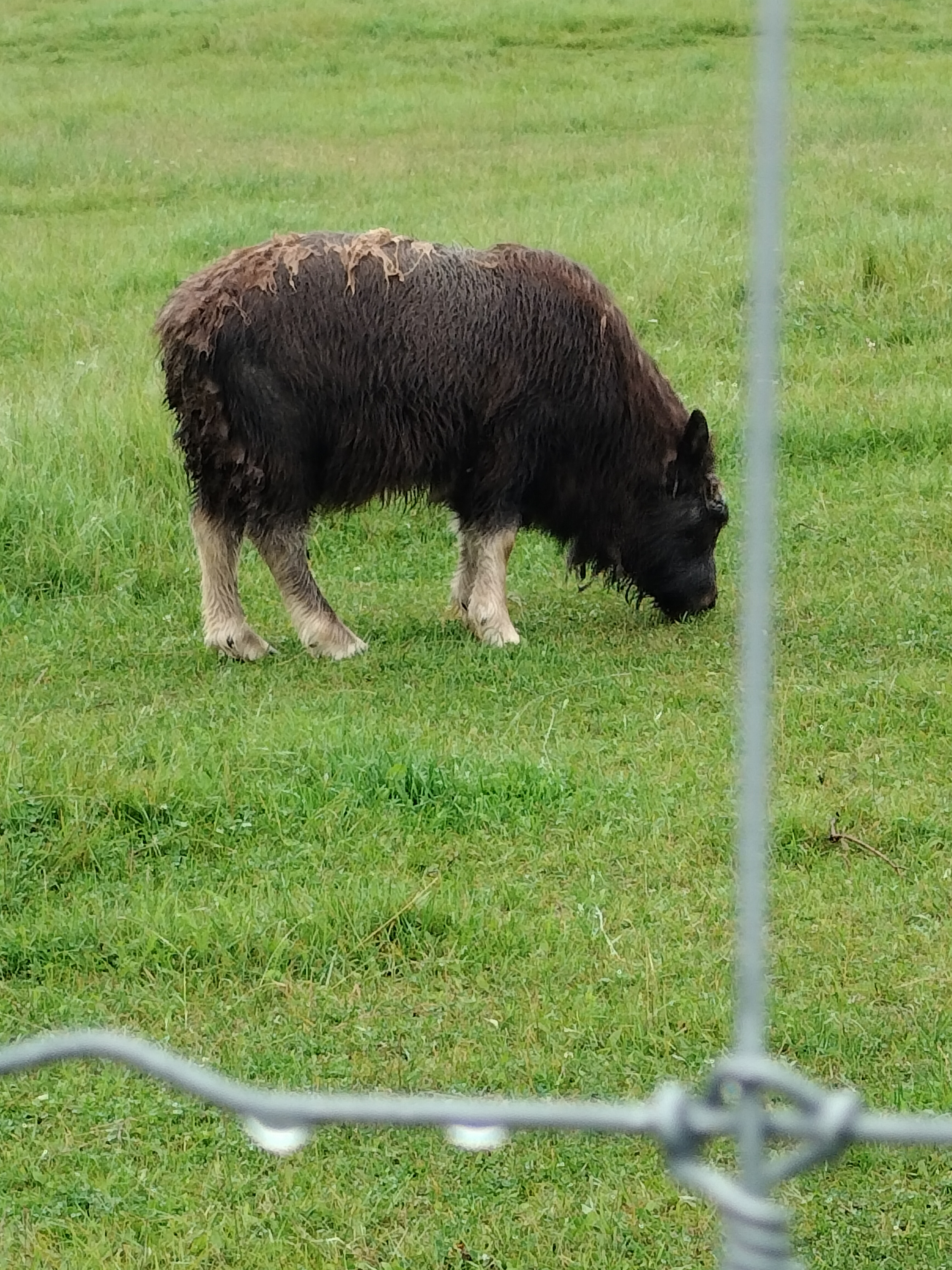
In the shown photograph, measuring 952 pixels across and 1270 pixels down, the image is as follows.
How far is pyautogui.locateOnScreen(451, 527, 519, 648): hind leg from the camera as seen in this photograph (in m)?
6.95

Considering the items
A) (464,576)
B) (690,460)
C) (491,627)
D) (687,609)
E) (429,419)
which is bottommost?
(687,609)

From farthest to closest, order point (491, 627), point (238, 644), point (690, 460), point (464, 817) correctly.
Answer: point (690, 460)
point (491, 627)
point (238, 644)
point (464, 817)

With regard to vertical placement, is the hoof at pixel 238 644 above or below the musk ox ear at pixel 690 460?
below

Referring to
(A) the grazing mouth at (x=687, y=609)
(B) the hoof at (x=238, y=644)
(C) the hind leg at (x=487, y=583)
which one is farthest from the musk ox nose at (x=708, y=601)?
(B) the hoof at (x=238, y=644)

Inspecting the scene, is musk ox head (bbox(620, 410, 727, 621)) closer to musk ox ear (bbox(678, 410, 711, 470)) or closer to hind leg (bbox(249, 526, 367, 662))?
musk ox ear (bbox(678, 410, 711, 470))

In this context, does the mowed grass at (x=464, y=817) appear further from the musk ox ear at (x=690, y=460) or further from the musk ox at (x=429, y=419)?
the musk ox ear at (x=690, y=460)

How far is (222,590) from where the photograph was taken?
22.5ft

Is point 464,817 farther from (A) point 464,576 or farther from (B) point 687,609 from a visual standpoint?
(B) point 687,609

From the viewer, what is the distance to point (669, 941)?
174 inches

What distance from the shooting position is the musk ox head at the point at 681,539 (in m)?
7.33

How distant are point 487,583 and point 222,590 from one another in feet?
3.39

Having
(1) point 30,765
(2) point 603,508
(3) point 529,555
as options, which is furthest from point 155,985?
(3) point 529,555

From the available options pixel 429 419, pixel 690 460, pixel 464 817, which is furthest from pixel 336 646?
pixel 464 817

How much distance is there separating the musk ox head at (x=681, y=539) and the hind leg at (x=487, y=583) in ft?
1.93
